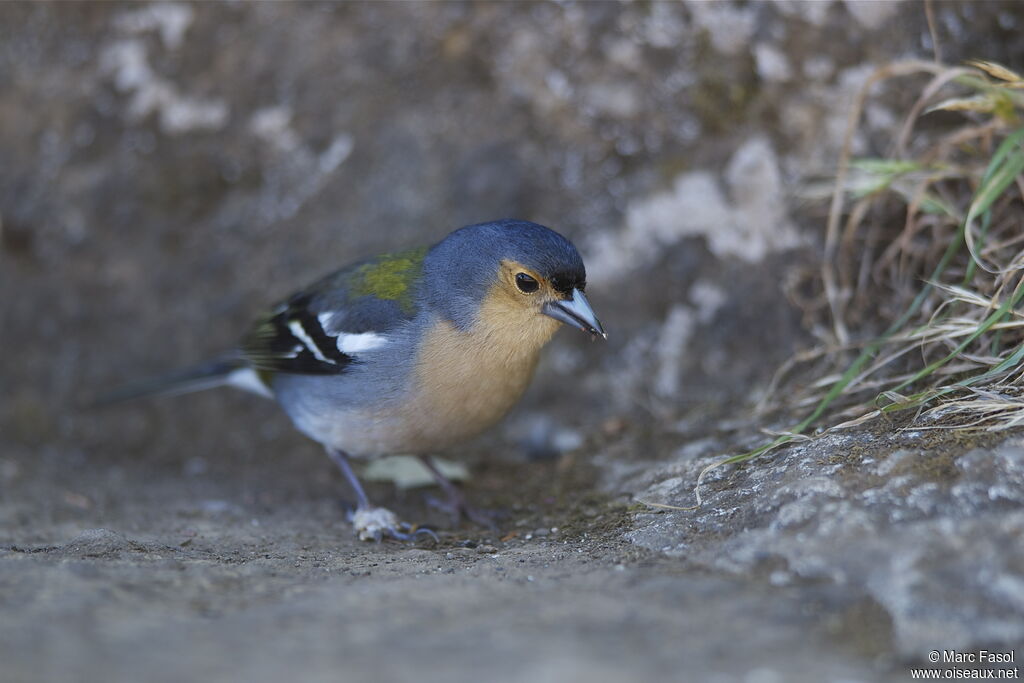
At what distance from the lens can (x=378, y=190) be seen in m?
5.00

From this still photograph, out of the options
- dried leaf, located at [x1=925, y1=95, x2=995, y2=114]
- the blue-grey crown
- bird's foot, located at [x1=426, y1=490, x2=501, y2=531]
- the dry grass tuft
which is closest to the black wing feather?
the blue-grey crown

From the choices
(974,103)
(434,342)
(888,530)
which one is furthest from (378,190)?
(888,530)

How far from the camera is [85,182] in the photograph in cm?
514

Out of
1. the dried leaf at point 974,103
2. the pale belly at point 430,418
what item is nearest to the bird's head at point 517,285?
the pale belly at point 430,418

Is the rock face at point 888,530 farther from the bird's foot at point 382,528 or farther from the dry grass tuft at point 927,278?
the bird's foot at point 382,528

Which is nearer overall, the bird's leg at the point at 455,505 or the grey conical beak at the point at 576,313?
the grey conical beak at the point at 576,313

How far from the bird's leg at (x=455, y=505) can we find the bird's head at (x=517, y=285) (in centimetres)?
83

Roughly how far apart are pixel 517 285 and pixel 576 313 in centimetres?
28

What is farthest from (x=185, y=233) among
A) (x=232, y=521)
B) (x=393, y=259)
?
(x=232, y=521)

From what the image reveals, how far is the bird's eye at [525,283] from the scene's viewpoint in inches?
143

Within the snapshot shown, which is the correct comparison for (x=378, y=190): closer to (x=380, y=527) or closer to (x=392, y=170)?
(x=392, y=170)

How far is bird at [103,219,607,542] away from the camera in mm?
3635

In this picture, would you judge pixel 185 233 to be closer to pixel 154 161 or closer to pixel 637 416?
pixel 154 161

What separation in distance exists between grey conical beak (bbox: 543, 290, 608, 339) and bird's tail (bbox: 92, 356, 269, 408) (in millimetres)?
1841
